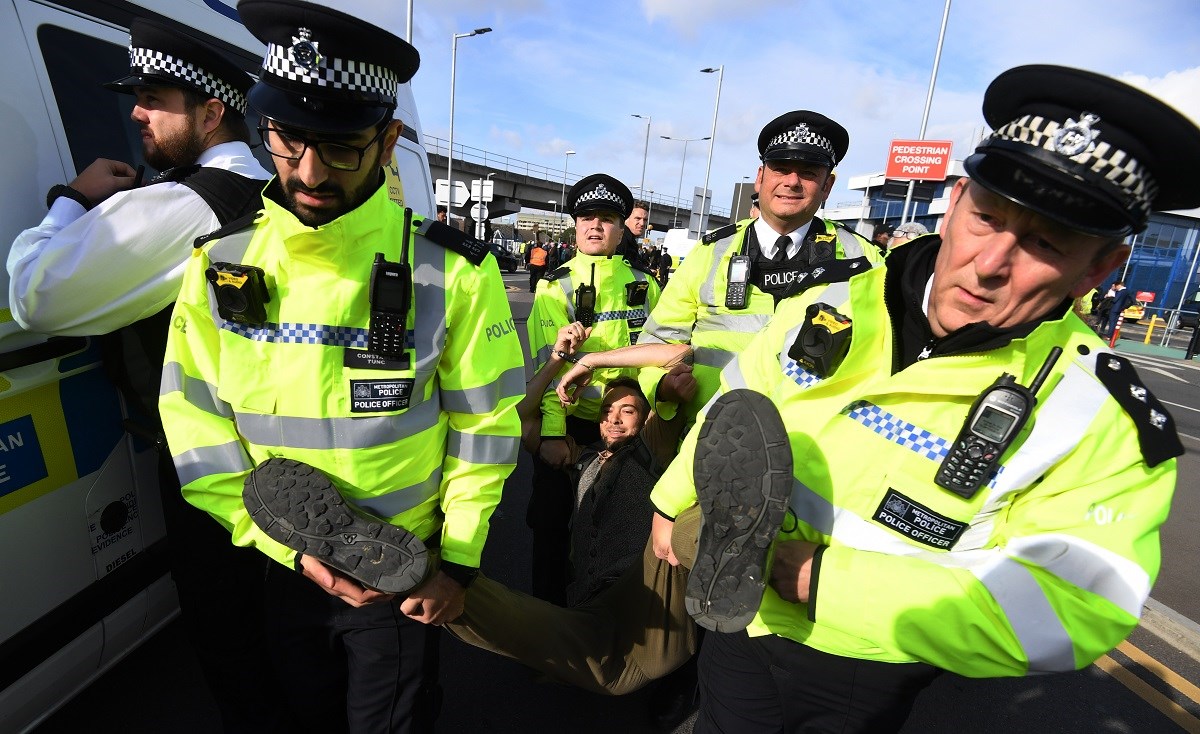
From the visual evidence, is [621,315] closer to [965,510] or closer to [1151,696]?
[965,510]

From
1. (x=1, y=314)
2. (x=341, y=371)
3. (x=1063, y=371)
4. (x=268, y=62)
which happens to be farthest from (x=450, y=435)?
(x=1063, y=371)

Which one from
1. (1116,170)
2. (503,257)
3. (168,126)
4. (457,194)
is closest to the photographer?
(1116,170)

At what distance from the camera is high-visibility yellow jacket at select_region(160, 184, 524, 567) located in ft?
4.54

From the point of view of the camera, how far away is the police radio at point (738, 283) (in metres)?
2.36

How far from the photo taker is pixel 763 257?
2.44 meters

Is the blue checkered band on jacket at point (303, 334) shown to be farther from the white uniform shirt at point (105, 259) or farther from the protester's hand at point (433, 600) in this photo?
the protester's hand at point (433, 600)

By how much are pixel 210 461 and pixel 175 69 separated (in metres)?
1.32

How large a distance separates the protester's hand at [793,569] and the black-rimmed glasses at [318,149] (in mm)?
1328

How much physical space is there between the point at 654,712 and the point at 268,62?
2.62m

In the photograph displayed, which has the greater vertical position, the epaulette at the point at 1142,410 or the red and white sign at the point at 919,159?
the red and white sign at the point at 919,159

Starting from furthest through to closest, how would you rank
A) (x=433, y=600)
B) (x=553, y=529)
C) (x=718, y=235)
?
1. (x=553, y=529)
2. (x=718, y=235)
3. (x=433, y=600)

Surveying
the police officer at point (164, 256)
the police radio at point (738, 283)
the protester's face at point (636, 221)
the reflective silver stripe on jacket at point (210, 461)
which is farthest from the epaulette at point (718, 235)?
the protester's face at point (636, 221)

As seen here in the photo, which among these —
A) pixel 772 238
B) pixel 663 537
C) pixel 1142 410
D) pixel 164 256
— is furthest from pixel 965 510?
pixel 164 256

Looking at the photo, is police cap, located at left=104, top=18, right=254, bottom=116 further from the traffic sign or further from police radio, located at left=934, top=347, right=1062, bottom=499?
the traffic sign
